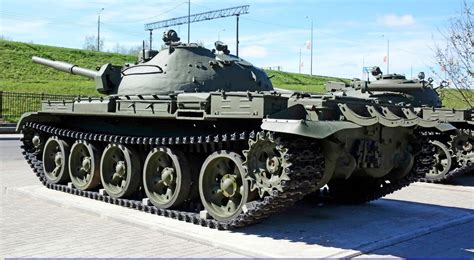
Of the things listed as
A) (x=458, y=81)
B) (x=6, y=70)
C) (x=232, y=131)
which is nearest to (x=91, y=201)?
(x=232, y=131)

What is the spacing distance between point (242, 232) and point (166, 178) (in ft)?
6.22

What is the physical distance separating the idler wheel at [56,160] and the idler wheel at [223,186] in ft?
13.6

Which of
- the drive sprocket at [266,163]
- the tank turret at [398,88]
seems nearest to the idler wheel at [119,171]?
the drive sprocket at [266,163]

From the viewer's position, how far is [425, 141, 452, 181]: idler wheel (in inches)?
580

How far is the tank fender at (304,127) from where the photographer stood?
6.90 m

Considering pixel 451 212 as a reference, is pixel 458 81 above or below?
above

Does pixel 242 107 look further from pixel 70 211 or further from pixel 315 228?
pixel 70 211

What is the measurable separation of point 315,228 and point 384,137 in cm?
174

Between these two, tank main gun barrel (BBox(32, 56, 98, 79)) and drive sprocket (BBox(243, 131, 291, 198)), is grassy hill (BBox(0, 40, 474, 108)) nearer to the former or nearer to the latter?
→ tank main gun barrel (BBox(32, 56, 98, 79))

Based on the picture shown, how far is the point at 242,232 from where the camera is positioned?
26.2 feet

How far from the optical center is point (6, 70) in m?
45.2

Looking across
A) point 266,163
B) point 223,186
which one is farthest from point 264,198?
A: point 223,186

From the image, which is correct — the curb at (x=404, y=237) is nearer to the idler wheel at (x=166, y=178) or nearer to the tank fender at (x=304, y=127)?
the tank fender at (x=304, y=127)

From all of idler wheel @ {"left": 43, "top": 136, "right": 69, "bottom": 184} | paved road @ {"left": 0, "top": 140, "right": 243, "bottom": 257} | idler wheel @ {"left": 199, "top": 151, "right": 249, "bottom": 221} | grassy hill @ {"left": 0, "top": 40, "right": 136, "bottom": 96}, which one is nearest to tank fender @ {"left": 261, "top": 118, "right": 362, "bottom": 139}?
idler wheel @ {"left": 199, "top": 151, "right": 249, "bottom": 221}
